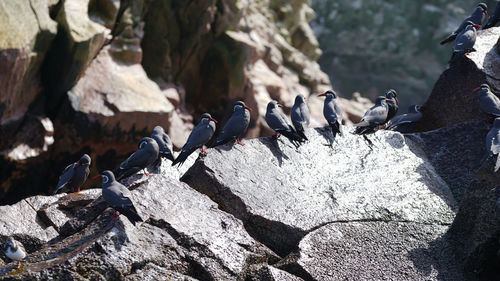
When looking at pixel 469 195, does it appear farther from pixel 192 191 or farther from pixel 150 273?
pixel 150 273

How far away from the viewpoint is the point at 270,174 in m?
7.54

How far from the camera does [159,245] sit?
5906 millimetres

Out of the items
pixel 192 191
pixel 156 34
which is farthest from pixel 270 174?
pixel 156 34

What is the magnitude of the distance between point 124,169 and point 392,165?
3.61m

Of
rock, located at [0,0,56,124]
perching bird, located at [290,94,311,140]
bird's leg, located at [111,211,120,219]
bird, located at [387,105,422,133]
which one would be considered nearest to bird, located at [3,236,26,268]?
bird's leg, located at [111,211,120,219]

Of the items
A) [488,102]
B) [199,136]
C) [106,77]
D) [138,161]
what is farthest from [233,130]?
[106,77]

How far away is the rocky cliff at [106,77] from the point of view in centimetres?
1283

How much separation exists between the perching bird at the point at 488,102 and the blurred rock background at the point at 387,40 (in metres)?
42.5

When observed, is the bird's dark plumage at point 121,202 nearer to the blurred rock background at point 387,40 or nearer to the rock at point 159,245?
the rock at point 159,245

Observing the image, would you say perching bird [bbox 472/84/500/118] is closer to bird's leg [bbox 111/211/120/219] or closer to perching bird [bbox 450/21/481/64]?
perching bird [bbox 450/21/481/64]

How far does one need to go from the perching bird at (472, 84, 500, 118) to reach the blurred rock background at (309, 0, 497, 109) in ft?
139

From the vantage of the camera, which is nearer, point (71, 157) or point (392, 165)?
Result: point (392, 165)

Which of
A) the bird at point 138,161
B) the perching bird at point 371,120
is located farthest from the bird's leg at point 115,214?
the perching bird at point 371,120

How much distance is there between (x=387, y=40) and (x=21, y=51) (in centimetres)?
4895
